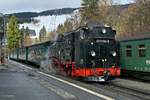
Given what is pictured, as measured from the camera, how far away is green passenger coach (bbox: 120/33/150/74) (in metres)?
27.6

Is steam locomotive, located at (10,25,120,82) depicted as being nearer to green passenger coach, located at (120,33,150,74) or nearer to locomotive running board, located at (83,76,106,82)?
locomotive running board, located at (83,76,106,82)

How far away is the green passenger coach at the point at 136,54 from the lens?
90.4 feet

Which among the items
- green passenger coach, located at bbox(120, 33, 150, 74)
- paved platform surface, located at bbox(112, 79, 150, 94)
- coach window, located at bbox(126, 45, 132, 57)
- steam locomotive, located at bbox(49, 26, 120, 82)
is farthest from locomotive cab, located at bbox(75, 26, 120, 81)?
coach window, located at bbox(126, 45, 132, 57)

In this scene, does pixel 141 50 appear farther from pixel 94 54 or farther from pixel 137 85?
pixel 137 85

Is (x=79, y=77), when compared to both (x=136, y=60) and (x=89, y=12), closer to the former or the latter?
(x=136, y=60)

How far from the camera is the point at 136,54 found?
95.5 ft

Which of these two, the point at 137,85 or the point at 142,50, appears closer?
the point at 137,85

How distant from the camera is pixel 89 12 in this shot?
97.7 m

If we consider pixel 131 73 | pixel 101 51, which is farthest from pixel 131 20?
pixel 101 51

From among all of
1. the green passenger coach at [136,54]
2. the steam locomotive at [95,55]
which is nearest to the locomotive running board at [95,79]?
the steam locomotive at [95,55]

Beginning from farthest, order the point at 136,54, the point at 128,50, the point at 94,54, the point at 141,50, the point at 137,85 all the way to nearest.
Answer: the point at 128,50
the point at 136,54
the point at 141,50
the point at 94,54
the point at 137,85

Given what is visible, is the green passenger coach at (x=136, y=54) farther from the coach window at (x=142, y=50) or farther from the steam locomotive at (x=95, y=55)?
the steam locomotive at (x=95, y=55)

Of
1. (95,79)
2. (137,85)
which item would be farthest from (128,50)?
(137,85)

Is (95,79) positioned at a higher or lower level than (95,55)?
lower
